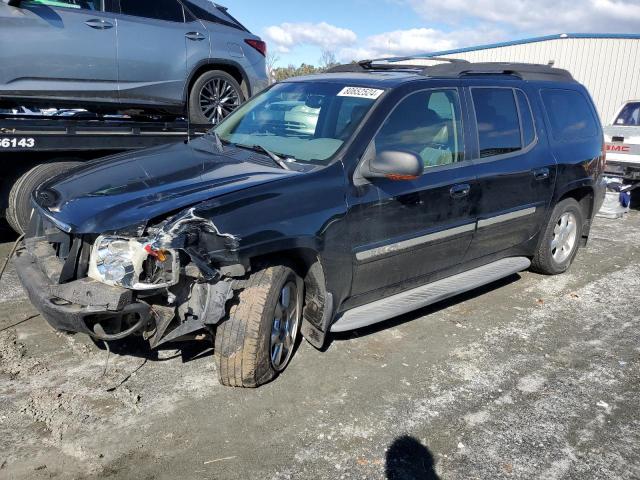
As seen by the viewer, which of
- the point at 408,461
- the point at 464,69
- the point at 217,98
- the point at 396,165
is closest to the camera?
the point at 408,461

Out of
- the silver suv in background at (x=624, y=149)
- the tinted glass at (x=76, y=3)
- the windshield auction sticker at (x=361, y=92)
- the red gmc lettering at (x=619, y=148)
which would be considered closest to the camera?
the windshield auction sticker at (x=361, y=92)

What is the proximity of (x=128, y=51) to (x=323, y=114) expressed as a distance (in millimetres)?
3016

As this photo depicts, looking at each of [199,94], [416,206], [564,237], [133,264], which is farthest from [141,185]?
[564,237]

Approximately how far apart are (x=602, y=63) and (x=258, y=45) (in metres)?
16.5

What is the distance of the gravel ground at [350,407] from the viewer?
2785 millimetres

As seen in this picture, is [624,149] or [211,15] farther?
[624,149]

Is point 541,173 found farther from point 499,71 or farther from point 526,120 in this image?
point 499,71

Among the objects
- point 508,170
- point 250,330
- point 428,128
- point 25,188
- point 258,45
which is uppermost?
point 258,45

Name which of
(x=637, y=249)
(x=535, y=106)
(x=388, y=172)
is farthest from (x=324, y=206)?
(x=637, y=249)

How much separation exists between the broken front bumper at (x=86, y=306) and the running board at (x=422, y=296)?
50.6 inches

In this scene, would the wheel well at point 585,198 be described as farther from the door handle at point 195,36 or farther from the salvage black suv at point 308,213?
the door handle at point 195,36

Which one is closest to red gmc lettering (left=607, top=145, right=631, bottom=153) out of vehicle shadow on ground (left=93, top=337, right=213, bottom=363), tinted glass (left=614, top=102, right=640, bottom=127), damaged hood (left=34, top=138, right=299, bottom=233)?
tinted glass (left=614, top=102, right=640, bottom=127)

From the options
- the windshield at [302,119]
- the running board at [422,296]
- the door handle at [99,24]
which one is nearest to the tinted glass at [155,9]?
the door handle at [99,24]

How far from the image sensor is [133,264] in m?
2.86
